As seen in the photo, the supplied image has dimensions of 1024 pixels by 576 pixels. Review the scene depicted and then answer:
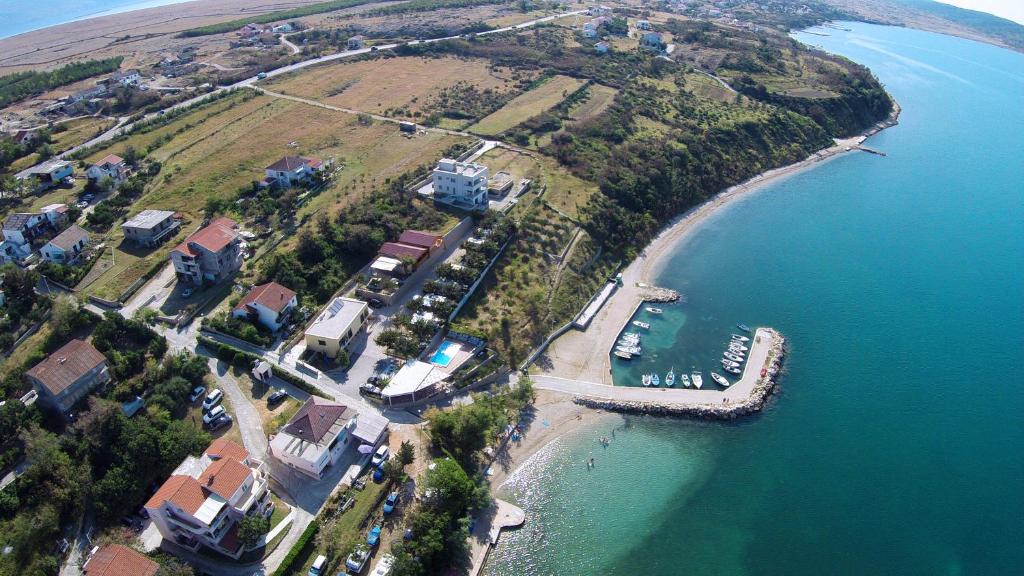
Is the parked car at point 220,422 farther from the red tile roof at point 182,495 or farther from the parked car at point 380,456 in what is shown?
the parked car at point 380,456

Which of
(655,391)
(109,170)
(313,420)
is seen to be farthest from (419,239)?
(109,170)

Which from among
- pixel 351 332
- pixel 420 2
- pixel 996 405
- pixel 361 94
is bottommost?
pixel 996 405

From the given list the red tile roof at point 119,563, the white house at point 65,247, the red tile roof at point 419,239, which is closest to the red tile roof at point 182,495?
the red tile roof at point 119,563

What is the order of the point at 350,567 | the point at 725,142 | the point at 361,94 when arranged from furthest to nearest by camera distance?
Result: 1. the point at 361,94
2. the point at 725,142
3. the point at 350,567

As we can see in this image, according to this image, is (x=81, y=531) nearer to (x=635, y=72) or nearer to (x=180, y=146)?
(x=180, y=146)

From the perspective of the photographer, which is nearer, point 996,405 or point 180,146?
point 996,405

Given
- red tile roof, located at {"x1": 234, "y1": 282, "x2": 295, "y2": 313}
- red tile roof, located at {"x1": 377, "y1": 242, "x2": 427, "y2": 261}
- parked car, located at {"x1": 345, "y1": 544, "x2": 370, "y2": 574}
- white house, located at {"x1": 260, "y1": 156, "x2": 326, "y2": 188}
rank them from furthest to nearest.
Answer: white house, located at {"x1": 260, "y1": 156, "x2": 326, "y2": 188}
red tile roof, located at {"x1": 377, "y1": 242, "x2": 427, "y2": 261}
red tile roof, located at {"x1": 234, "y1": 282, "x2": 295, "y2": 313}
parked car, located at {"x1": 345, "y1": 544, "x2": 370, "y2": 574}

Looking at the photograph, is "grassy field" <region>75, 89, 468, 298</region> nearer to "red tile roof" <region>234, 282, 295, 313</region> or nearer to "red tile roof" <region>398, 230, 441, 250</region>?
"red tile roof" <region>398, 230, 441, 250</region>

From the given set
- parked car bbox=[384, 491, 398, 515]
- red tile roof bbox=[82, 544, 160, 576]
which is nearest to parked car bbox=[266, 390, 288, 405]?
parked car bbox=[384, 491, 398, 515]

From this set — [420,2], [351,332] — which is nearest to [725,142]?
[351,332]
